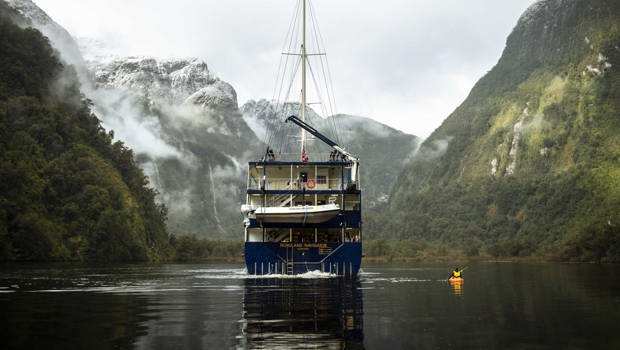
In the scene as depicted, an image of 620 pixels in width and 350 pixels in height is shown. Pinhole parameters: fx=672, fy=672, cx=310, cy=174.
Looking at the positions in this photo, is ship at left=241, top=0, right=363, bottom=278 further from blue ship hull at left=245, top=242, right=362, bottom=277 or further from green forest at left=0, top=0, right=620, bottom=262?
green forest at left=0, top=0, right=620, bottom=262

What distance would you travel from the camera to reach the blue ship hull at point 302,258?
163 ft

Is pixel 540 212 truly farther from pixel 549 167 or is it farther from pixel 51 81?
pixel 51 81

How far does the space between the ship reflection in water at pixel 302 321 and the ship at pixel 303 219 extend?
64.6 feet

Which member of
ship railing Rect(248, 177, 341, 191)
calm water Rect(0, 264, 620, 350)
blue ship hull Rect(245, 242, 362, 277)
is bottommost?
calm water Rect(0, 264, 620, 350)

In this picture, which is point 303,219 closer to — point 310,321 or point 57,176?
point 310,321

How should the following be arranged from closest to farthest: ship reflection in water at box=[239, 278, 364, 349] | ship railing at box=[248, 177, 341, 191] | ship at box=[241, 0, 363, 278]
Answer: ship reflection in water at box=[239, 278, 364, 349] → ship at box=[241, 0, 363, 278] → ship railing at box=[248, 177, 341, 191]

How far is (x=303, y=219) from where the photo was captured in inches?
1927

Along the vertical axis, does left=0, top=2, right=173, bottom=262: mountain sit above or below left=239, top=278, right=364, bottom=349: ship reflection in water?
above

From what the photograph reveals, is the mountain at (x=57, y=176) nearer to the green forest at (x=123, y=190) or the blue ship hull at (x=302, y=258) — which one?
the green forest at (x=123, y=190)

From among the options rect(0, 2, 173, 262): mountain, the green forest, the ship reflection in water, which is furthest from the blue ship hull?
the green forest

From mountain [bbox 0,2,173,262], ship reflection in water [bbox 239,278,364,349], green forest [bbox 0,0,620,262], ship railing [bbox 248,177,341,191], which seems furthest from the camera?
green forest [bbox 0,0,620,262]

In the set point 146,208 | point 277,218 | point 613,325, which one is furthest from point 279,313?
point 146,208

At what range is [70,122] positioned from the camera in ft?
409

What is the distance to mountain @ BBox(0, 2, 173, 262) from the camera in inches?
3625
